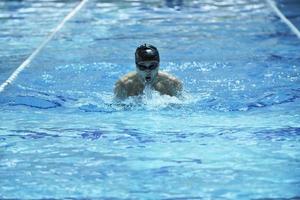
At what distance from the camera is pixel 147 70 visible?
20.7 feet

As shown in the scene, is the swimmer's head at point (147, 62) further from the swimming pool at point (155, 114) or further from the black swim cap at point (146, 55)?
the swimming pool at point (155, 114)

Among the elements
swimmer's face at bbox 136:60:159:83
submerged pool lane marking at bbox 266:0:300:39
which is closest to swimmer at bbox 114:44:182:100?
swimmer's face at bbox 136:60:159:83

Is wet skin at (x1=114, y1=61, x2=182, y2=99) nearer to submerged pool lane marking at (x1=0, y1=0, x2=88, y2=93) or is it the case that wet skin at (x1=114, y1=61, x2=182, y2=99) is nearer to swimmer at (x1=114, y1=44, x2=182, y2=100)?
swimmer at (x1=114, y1=44, x2=182, y2=100)

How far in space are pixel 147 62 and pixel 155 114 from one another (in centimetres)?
43

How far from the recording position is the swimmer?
630 cm

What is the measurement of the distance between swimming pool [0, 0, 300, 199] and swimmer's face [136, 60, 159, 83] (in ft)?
0.51

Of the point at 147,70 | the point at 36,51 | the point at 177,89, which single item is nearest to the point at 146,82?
the point at 147,70

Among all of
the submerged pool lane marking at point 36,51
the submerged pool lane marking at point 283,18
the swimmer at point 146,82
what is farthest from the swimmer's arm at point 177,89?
the submerged pool lane marking at point 283,18

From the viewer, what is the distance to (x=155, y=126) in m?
5.75

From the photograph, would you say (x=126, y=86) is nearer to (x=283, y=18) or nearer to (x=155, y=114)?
(x=155, y=114)

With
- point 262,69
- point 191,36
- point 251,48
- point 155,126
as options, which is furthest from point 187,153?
point 191,36

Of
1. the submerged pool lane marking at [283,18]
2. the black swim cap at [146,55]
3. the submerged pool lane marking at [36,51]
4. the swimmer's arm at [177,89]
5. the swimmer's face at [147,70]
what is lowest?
the submerged pool lane marking at [283,18]

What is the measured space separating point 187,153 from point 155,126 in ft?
2.60

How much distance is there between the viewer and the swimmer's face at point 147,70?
247 inches
